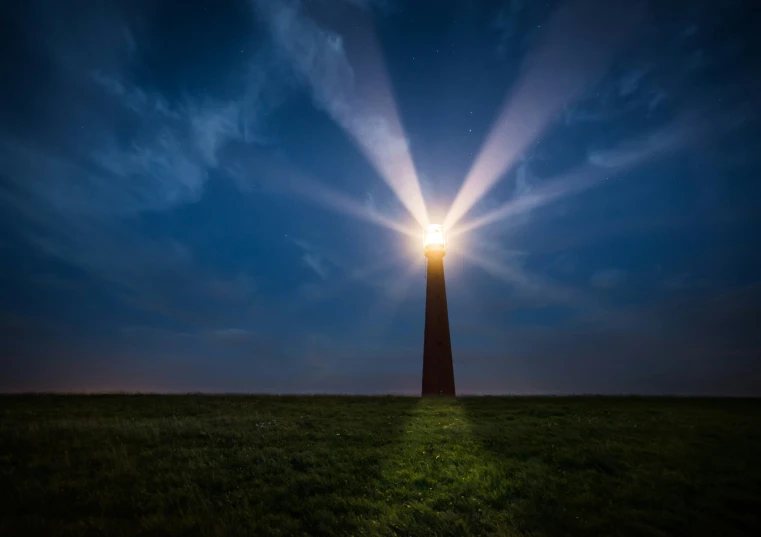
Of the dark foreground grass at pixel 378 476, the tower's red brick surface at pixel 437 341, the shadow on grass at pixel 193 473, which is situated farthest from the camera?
the tower's red brick surface at pixel 437 341

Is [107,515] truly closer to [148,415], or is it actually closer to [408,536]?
[408,536]

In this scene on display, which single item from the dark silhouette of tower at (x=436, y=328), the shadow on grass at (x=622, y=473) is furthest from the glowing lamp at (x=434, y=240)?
the shadow on grass at (x=622, y=473)

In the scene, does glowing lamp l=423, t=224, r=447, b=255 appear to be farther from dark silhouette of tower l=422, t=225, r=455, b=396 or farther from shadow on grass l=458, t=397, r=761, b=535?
shadow on grass l=458, t=397, r=761, b=535

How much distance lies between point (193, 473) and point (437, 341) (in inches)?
976

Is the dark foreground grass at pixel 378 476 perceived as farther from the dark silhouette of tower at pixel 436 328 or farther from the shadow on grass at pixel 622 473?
the dark silhouette of tower at pixel 436 328

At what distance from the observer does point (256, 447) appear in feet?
53.1

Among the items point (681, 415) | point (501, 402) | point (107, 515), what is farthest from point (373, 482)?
point (681, 415)

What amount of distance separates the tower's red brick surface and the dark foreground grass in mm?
13026

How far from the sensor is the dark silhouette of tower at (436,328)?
35.1m

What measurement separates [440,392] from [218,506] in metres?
25.4

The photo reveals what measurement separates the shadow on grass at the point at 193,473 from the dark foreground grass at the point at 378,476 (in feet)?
0.18

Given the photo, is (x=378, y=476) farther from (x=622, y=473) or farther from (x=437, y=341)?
(x=437, y=341)

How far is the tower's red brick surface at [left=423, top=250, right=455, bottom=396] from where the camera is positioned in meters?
35.0

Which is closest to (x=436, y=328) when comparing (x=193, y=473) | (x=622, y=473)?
(x=622, y=473)
